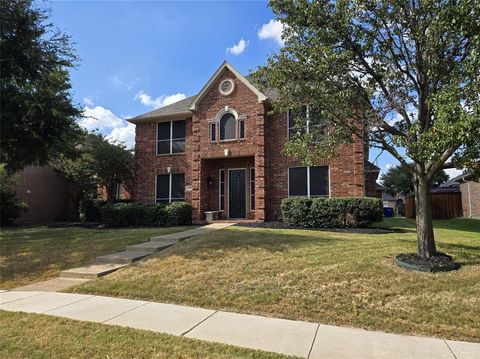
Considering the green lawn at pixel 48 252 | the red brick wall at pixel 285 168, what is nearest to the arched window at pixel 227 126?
the red brick wall at pixel 285 168

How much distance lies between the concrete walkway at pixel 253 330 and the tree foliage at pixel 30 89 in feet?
25.8

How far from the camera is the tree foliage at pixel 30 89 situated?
38.4ft

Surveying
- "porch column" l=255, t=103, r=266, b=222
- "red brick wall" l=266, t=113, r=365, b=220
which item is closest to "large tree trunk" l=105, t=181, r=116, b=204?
"porch column" l=255, t=103, r=266, b=222

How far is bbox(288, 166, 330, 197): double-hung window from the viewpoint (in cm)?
1524

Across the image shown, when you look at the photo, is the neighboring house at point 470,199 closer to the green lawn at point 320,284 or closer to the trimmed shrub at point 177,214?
the green lawn at point 320,284

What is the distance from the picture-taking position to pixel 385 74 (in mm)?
7703

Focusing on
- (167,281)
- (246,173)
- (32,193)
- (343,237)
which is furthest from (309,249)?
(32,193)

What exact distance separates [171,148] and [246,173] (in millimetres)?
4386

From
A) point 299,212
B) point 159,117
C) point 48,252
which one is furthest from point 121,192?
point 299,212

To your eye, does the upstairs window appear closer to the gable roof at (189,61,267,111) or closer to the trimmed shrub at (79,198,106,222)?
the gable roof at (189,61,267,111)

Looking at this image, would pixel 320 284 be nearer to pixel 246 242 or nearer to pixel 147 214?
pixel 246 242

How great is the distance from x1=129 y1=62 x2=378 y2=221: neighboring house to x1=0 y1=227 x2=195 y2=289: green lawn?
5.42 m

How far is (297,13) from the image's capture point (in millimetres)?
7449

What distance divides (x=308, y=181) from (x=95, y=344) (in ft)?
40.2
